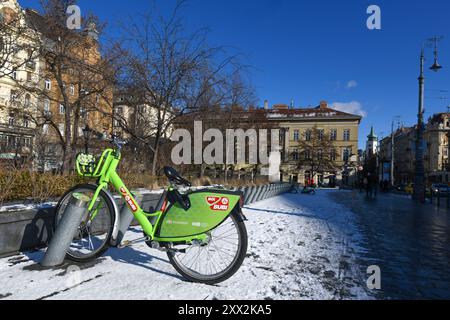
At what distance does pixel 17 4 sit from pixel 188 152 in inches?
307

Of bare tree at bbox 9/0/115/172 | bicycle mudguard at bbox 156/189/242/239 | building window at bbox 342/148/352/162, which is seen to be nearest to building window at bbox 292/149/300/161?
building window at bbox 342/148/352/162

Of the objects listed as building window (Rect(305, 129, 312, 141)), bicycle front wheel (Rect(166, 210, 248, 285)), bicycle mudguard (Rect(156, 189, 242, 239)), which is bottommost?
bicycle front wheel (Rect(166, 210, 248, 285))

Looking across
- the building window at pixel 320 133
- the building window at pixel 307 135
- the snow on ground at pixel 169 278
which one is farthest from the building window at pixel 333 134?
the snow on ground at pixel 169 278

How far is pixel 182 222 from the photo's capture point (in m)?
3.04

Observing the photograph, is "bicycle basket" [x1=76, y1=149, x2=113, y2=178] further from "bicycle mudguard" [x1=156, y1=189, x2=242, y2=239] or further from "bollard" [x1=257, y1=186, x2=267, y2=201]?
"bollard" [x1=257, y1=186, x2=267, y2=201]

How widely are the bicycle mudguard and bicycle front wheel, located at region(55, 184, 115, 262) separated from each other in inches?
26.9

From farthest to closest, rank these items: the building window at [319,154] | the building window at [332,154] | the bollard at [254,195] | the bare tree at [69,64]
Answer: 1. the building window at [332,154]
2. the building window at [319,154]
3. the bollard at [254,195]
4. the bare tree at [69,64]

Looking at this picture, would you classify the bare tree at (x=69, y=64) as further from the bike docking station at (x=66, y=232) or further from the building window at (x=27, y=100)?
the bike docking station at (x=66, y=232)

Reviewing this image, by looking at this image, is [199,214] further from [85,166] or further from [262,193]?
[262,193]

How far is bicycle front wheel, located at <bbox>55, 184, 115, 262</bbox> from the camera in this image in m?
3.39

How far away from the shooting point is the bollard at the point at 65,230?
3.24 m

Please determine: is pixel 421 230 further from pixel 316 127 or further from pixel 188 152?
pixel 316 127

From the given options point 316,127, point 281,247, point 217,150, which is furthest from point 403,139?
point 281,247
